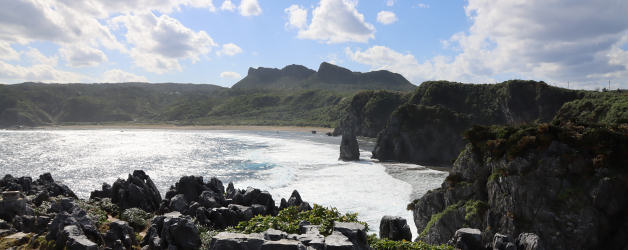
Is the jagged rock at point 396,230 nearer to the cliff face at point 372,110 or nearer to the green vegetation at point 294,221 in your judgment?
the green vegetation at point 294,221

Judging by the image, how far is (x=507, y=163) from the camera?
25.8 metres

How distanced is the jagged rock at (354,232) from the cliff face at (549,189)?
15.8 m

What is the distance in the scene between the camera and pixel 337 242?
1109cm

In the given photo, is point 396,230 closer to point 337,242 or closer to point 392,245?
point 392,245

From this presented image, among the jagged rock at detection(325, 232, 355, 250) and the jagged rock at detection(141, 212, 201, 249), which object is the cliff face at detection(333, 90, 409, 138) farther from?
the jagged rock at detection(325, 232, 355, 250)

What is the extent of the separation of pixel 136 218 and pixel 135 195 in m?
4.58

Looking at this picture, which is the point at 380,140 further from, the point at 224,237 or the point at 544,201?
the point at 224,237

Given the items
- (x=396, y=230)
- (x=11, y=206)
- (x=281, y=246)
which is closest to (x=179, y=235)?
(x=281, y=246)

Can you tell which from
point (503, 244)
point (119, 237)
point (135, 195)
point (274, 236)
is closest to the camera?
point (274, 236)

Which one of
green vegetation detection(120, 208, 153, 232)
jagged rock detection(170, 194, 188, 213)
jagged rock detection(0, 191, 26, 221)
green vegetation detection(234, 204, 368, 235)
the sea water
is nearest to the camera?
green vegetation detection(234, 204, 368, 235)

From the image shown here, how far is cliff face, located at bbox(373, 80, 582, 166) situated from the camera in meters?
85.2

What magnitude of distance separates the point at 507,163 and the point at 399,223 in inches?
446

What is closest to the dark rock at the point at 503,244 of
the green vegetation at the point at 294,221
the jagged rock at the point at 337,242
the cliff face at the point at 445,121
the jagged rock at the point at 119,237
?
the green vegetation at the point at 294,221

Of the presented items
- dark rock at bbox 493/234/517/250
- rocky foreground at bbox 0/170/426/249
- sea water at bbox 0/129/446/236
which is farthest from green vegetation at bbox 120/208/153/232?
dark rock at bbox 493/234/517/250
